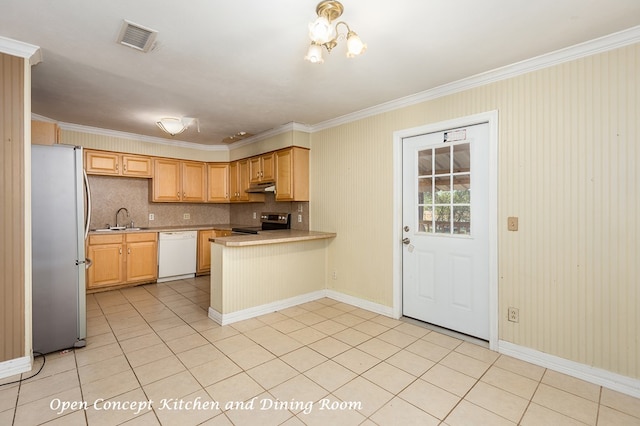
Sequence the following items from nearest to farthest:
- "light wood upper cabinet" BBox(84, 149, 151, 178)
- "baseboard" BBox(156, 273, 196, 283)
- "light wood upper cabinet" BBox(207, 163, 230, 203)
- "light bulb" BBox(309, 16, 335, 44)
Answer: "light bulb" BBox(309, 16, 335, 44) → "light wood upper cabinet" BBox(84, 149, 151, 178) → "baseboard" BBox(156, 273, 196, 283) → "light wood upper cabinet" BBox(207, 163, 230, 203)

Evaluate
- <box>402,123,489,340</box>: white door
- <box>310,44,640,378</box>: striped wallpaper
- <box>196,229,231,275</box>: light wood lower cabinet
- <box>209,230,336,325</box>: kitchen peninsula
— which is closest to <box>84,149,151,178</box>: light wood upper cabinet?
<box>196,229,231,275</box>: light wood lower cabinet

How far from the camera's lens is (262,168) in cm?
488

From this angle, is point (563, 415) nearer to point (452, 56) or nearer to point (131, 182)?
point (452, 56)

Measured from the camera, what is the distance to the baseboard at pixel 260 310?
3.29 m

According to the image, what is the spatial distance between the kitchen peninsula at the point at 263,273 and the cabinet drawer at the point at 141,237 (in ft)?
6.37

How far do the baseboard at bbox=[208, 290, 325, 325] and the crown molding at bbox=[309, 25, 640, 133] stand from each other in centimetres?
242

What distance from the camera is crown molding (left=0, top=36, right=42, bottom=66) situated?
85.9 inches

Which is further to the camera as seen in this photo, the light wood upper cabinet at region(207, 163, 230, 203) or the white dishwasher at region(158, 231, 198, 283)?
the light wood upper cabinet at region(207, 163, 230, 203)

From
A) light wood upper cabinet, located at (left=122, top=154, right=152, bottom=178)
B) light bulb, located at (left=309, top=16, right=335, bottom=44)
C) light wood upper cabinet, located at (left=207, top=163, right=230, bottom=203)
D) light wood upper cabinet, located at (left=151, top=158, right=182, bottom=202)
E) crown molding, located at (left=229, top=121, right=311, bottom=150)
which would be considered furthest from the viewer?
light wood upper cabinet, located at (left=207, top=163, right=230, bottom=203)

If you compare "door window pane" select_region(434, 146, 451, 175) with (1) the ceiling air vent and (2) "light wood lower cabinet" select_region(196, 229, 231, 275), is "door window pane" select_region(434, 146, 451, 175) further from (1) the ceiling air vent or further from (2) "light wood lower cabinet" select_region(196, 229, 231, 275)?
(2) "light wood lower cabinet" select_region(196, 229, 231, 275)

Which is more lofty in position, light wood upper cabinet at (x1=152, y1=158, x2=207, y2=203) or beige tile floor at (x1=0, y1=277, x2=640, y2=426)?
light wood upper cabinet at (x1=152, y1=158, x2=207, y2=203)

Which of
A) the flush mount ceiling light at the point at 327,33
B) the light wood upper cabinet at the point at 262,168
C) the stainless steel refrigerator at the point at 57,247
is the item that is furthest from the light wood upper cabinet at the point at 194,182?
the flush mount ceiling light at the point at 327,33

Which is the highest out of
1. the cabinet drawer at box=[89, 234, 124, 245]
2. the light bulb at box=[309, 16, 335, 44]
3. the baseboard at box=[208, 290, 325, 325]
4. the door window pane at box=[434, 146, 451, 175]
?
the light bulb at box=[309, 16, 335, 44]

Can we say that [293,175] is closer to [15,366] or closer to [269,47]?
[269,47]
